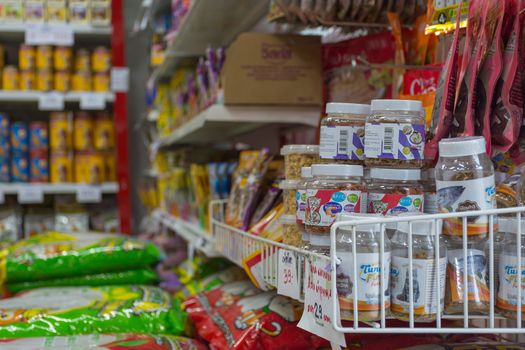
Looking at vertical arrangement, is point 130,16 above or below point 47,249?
above

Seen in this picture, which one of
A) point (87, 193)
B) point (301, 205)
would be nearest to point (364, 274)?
point (301, 205)

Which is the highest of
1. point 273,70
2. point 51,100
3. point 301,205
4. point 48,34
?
point 48,34

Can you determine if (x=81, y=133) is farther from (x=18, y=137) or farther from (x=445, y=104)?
(x=445, y=104)

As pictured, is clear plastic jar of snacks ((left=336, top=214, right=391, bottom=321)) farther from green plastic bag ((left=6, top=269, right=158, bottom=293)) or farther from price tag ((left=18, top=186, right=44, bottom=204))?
price tag ((left=18, top=186, right=44, bottom=204))

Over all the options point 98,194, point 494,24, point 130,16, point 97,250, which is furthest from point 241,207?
point 130,16

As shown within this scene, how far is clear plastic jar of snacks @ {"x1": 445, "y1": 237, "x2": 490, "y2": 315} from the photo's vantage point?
2.82ft

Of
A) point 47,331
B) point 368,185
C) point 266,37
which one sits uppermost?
point 266,37

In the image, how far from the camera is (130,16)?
4543mm

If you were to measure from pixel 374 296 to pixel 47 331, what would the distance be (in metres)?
1.19

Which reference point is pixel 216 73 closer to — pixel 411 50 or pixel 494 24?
pixel 411 50

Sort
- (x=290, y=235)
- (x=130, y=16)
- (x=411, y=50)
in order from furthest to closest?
(x=130, y=16) < (x=411, y=50) < (x=290, y=235)

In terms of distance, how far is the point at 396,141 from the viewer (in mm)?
944

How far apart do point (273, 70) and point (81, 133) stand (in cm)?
224

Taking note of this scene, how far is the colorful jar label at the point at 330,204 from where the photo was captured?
96cm
